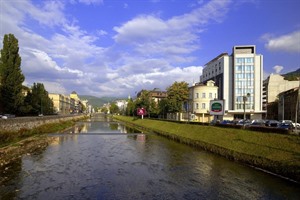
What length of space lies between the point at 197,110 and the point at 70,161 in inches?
3146

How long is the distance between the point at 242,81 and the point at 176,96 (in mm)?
31860

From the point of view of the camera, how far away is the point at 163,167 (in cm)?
2725

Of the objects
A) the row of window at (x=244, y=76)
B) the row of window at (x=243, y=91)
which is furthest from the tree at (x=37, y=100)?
the row of window at (x=244, y=76)

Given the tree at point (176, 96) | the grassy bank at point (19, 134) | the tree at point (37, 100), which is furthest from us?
the tree at point (37, 100)

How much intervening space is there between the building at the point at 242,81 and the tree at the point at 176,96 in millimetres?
21547

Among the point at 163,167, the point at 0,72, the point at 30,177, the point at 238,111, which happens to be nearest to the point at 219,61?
the point at 238,111

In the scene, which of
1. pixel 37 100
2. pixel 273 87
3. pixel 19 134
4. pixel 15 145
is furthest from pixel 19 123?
pixel 273 87

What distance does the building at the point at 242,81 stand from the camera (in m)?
111

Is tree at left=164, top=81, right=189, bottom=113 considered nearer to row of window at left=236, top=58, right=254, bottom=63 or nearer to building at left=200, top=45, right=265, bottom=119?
building at left=200, top=45, right=265, bottom=119

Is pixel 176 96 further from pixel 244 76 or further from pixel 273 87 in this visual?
pixel 273 87

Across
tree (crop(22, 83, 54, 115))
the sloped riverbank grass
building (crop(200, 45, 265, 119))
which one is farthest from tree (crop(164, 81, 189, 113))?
the sloped riverbank grass

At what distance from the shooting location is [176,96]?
98562 mm

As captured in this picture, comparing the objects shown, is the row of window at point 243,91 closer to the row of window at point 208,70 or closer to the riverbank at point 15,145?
the row of window at point 208,70

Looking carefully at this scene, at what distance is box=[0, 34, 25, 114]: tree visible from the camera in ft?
228
